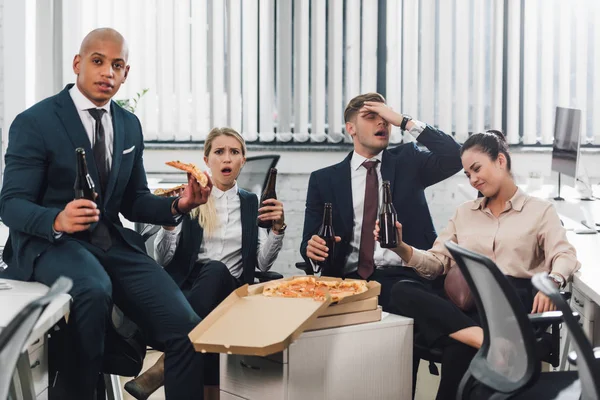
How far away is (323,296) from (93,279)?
2.31ft

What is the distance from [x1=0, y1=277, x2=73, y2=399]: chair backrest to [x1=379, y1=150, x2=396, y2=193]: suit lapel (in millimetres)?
1999

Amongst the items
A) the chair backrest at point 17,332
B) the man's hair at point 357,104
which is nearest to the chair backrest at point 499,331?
the chair backrest at point 17,332

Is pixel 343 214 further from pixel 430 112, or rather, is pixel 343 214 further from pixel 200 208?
pixel 430 112

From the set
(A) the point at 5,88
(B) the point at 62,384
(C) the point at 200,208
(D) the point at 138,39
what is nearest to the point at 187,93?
(D) the point at 138,39

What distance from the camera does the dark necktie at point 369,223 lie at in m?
3.46

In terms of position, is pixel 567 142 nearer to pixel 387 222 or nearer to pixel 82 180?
pixel 387 222

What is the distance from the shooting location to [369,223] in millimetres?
3537

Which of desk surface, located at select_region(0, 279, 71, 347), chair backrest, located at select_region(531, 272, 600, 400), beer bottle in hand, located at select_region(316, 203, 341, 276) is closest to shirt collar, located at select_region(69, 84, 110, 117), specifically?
desk surface, located at select_region(0, 279, 71, 347)

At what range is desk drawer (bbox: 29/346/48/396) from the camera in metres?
2.46

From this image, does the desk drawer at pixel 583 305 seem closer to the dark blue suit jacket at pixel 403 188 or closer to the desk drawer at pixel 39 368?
the dark blue suit jacket at pixel 403 188

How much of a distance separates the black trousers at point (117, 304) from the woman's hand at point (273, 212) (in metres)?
0.60

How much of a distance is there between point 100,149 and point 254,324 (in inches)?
33.0

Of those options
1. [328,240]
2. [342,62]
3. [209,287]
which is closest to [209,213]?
[209,287]

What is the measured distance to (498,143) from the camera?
314 centimetres
